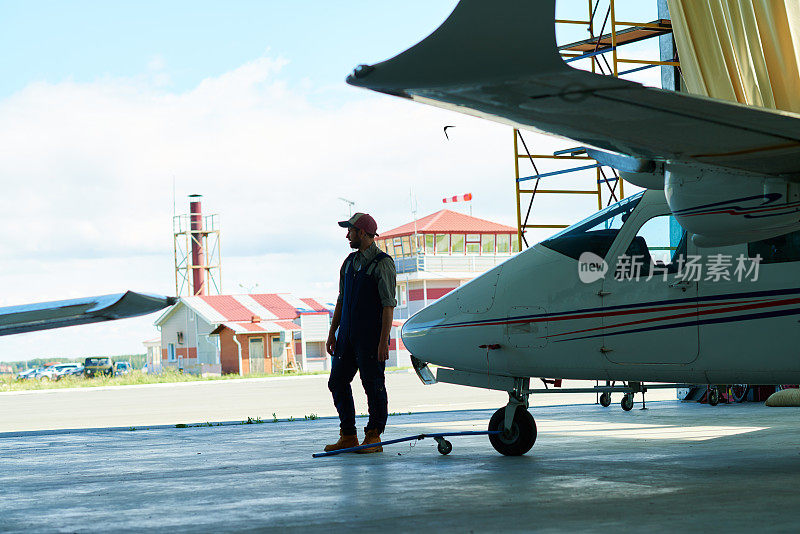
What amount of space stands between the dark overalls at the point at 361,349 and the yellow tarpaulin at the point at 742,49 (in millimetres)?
5801

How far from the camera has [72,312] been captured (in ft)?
9.09

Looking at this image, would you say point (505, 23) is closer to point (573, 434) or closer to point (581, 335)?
point (581, 335)

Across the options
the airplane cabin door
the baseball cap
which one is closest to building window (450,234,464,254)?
the baseball cap

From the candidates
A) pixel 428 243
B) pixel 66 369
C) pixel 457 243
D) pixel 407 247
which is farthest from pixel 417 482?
pixel 66 369

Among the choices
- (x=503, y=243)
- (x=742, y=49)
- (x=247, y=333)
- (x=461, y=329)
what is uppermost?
(x=503, y=243)

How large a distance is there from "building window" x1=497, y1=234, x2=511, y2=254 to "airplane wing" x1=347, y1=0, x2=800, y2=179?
70128mm

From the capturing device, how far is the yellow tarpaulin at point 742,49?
38.8 ft

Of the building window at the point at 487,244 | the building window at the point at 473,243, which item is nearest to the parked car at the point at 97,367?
the building window at the point at 473,243

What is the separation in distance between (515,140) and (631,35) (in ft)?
9.95

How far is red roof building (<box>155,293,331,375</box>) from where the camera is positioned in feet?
182

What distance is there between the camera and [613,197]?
18984 millimetres

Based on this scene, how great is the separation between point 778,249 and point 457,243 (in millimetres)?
66227

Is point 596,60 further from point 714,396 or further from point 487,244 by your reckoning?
point 487,244

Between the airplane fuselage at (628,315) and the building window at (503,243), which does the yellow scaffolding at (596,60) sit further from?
the building window at (503,243)
